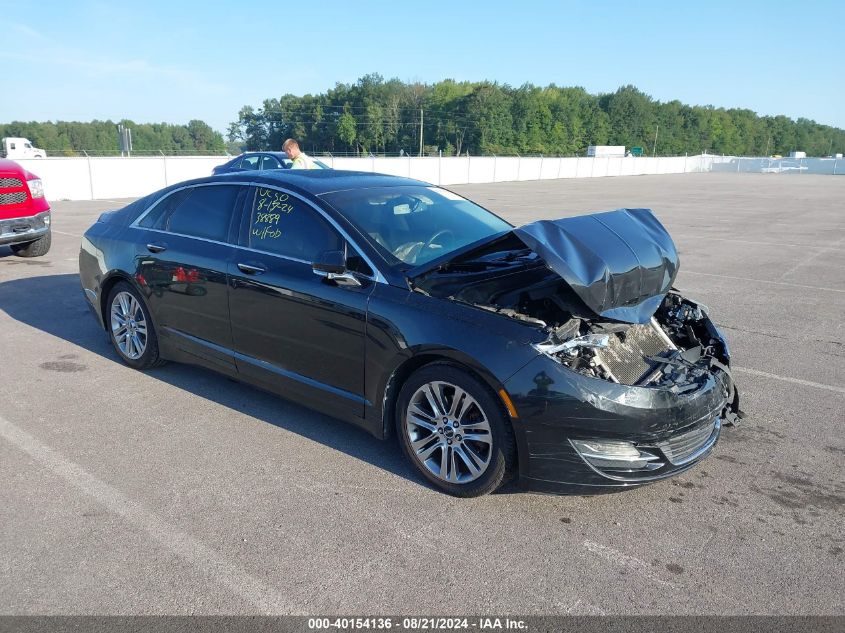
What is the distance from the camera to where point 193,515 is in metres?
3.38

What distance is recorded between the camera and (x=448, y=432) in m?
3.54

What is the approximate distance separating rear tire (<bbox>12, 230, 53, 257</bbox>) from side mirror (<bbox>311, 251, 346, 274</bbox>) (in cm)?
860

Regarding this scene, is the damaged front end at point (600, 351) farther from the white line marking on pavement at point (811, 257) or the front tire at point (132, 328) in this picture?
the white line marking on pavement at point (811, 257)

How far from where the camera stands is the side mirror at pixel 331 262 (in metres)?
3.82

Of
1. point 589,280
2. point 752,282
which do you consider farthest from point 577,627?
point 752,282

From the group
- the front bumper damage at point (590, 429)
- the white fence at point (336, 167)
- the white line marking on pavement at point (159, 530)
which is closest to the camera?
the white line marking on pavement at point (159, 530)

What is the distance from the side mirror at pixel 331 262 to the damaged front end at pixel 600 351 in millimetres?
429

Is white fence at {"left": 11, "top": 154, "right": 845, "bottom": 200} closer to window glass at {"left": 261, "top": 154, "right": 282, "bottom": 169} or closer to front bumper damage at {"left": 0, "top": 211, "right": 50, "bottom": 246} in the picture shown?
window glass at {"left": 261, "top": 154, "right": 282, "bottom": 169}

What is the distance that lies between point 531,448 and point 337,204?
1929 mm

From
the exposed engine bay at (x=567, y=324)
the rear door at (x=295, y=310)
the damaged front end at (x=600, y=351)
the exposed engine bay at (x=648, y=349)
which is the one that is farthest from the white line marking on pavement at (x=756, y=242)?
the rear door at (x=295, y=310)

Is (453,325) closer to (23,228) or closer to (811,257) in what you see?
(23,228)

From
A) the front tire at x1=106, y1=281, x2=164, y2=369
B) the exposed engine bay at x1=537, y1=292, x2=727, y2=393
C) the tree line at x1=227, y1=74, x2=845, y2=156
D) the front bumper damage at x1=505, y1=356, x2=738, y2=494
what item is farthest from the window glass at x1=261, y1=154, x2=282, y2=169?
the tree line at x1=227, y1=74, x2=845, y2=156

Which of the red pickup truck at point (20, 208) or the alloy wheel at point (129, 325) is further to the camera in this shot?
the red pickup truck at point (20, 208)

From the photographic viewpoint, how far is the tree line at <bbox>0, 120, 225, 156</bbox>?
94.8 metres
